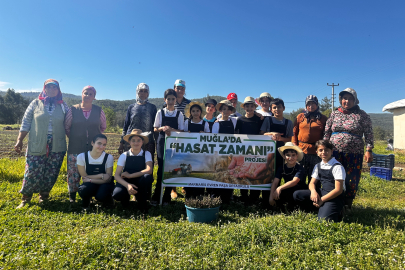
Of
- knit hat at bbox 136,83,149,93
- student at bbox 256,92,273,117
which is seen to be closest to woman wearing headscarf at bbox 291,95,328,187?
student at bbox 256,92,273,117

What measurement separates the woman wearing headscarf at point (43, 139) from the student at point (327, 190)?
5.23 meters

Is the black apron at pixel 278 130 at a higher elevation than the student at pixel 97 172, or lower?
higher

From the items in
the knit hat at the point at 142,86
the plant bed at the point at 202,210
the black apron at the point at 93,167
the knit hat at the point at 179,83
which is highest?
the knit hat at the point at 179,83

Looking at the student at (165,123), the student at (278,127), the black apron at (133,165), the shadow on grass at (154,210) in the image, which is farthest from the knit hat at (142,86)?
the student at (278,127)

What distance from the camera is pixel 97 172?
4848 millimetres

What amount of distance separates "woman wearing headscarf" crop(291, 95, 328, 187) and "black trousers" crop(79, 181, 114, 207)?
4.21 meters

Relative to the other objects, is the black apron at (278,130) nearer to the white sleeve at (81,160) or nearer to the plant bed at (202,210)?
the plant bed at (202,210)

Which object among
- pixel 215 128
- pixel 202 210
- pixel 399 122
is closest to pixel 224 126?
pixel 215 128

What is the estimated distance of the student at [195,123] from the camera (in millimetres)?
5312

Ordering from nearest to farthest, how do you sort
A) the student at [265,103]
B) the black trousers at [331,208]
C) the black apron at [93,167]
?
the black trousers at [331,208] → the black apron at [93,167] → the student at [265,103]

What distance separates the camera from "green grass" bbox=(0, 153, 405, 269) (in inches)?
108

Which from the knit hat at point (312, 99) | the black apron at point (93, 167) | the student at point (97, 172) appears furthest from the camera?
the knit hat at point (312, 99)

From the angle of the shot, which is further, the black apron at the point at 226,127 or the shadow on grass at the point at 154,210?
the black apron at the point at 226,127

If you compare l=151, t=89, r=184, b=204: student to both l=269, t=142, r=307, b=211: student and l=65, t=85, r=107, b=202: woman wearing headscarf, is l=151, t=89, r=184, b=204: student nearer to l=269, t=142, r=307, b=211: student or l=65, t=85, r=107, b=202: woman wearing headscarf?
l=65, t=85, r=107, b=202: woman wearing headscarf
